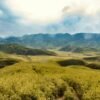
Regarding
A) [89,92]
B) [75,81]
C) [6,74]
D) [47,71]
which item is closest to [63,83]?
[75,81]

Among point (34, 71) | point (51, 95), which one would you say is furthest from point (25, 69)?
point (51, 95)

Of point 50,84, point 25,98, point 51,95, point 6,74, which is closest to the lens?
point 25,98

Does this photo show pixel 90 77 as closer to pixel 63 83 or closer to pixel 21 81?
pixel 63 83

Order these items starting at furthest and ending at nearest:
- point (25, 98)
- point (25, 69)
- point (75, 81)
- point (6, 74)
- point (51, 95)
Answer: point (25, 69) → point (6, 74) → point (75, 81) → point (51, 95) → point (25, 98)

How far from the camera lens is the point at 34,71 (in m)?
188

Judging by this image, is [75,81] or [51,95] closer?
[51,95]

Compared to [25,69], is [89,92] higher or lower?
lower

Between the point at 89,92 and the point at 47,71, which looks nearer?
the point at 89,92

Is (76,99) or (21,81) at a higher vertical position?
(21,81)

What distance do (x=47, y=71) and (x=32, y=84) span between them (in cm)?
4898

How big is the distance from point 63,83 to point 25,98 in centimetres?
4141

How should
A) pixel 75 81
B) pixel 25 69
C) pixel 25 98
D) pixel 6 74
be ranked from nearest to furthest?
pixel 25 98 < pixel 75 81 < pixel 6 74 < pixel 25 69

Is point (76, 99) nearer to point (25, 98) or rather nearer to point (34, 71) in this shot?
point (25, 98)

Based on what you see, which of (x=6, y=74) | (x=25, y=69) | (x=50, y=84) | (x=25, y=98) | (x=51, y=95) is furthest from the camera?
(x=25, y=69)
